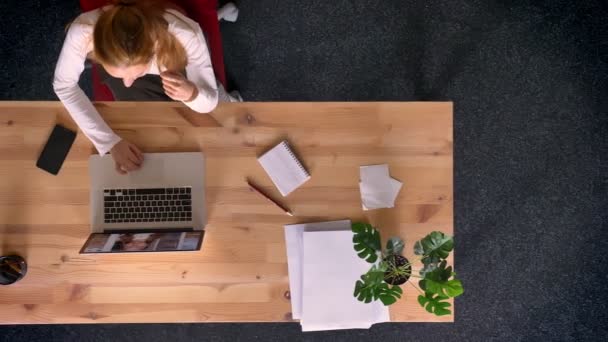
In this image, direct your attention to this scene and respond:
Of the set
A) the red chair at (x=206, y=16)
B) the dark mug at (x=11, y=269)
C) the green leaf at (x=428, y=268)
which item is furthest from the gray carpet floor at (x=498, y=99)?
the dark mug at (x=11, y=269)

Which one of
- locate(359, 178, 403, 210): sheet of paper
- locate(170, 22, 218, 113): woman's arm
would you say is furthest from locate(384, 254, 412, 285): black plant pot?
locate(170, 22, 218, 113): woman's arm

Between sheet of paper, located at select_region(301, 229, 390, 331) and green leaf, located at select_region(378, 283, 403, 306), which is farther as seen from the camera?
sheet of paper, located at select_region(301, 229, 390, 331)

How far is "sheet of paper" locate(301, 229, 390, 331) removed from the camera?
1234 millimetres

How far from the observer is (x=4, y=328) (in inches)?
73.9

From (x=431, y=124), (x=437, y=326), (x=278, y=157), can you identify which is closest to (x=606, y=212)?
(x=437, y=326)

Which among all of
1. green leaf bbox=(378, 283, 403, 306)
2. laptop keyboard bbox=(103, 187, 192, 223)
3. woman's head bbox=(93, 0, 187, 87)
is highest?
woman's head bbox=(93, 0, 187, 87)

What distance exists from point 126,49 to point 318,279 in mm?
760

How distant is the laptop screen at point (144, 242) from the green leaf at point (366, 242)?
0.40m

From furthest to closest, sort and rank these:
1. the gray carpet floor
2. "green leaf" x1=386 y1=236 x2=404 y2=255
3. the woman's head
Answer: the gray carpet floor
"green leaf" x1=386 y1=236 x2=404 y2=255
the woman's head

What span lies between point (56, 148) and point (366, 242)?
2.89 ft

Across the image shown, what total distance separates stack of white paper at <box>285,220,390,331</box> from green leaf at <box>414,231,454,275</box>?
7.2 inches

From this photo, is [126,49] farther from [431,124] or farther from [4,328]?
[4,328]

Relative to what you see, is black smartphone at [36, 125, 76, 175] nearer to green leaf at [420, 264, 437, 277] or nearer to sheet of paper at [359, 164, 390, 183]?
sheet of paper at [359, 164, 390, 183]

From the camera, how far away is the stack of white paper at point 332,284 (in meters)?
1.24
